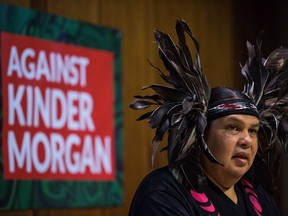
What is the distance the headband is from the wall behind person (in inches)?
68.6

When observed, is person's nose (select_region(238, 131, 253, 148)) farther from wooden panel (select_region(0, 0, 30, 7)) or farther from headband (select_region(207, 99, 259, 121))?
wooden panel (select_region(0, 0, 30, 7))

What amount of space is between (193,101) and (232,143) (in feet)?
0.55

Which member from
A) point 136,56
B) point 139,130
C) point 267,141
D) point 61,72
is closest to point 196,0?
point 136,56

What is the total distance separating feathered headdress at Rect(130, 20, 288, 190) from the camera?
1956 millimetres

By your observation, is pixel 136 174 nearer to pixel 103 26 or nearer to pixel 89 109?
pixel 89 109

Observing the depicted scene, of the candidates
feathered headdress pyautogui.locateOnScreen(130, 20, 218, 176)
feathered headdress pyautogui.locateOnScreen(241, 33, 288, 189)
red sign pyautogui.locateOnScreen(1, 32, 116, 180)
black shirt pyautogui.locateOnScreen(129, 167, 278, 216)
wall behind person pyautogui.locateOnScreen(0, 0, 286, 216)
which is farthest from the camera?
wall behind person pyautogui.locateOnScreen(0, 0, 286, 216)

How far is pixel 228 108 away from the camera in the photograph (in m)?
2.00

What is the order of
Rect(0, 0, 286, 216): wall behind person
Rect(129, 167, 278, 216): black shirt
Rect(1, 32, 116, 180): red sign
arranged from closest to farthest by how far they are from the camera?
Rect(129, 167, 278, 216): black shirt, Rect(1, 32, 116, 180): red sign, Rect(0, 0, 286, 216): wall behind person

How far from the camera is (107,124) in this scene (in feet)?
12.7

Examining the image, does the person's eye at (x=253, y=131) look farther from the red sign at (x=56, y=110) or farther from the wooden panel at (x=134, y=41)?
the wooden panel at (x=134, y=41)

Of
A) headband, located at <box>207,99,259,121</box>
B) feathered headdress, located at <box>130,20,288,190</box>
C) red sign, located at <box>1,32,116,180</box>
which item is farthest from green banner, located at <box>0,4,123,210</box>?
headband, located at <box>207,99,259,121</box>

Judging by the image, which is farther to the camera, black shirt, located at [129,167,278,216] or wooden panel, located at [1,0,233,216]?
wooden panel, located at [1,0,233,216]

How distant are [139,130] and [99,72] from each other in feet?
1.57

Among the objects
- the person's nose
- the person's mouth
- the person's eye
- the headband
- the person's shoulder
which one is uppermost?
the headband
